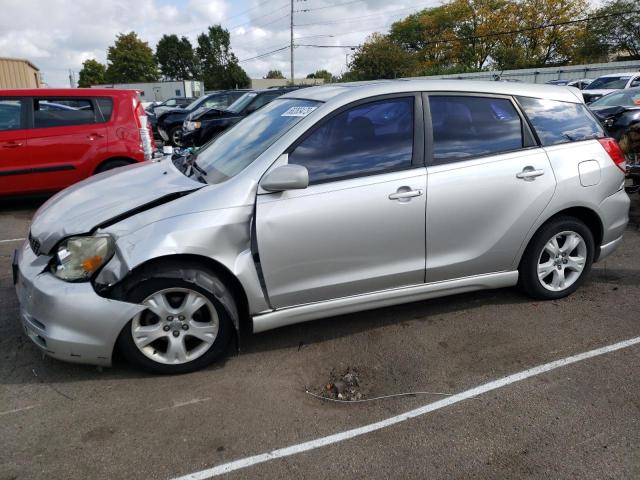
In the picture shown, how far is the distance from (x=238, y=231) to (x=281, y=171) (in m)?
0.44

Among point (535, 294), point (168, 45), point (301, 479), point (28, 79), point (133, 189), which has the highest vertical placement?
point (168, 45)

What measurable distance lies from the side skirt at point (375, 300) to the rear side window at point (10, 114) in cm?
554

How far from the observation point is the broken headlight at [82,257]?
2811 millimetres

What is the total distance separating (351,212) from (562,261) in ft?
6.47

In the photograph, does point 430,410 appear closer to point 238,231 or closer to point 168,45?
point 238,231

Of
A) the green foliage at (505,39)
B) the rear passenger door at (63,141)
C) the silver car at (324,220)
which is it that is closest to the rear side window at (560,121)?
the silver car at (324,220)

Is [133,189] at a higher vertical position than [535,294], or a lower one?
higher

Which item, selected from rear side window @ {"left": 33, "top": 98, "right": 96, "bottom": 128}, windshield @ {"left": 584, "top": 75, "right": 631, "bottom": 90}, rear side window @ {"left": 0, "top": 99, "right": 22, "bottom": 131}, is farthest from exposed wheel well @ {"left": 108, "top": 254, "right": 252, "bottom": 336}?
windshield @ {"left": 584, "top": 75, "right": 631, "bottom": 90}

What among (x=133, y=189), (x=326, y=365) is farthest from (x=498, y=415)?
(x=133, y=189)

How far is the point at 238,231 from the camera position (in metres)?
2.94

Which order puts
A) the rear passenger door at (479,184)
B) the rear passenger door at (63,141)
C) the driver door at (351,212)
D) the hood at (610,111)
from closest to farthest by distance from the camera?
the driver door at (351,212) < the rear passenger door at (479,184) < the rear passenger door at (63,141) < the hood at (610,111)

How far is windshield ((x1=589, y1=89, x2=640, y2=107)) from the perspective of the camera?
38.2 feet

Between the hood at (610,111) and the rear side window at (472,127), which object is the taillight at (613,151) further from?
the hood at (610,111)

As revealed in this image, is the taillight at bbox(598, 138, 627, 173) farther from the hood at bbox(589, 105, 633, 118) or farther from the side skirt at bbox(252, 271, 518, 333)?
the hood at bbox(589, 105, 633, 118)
